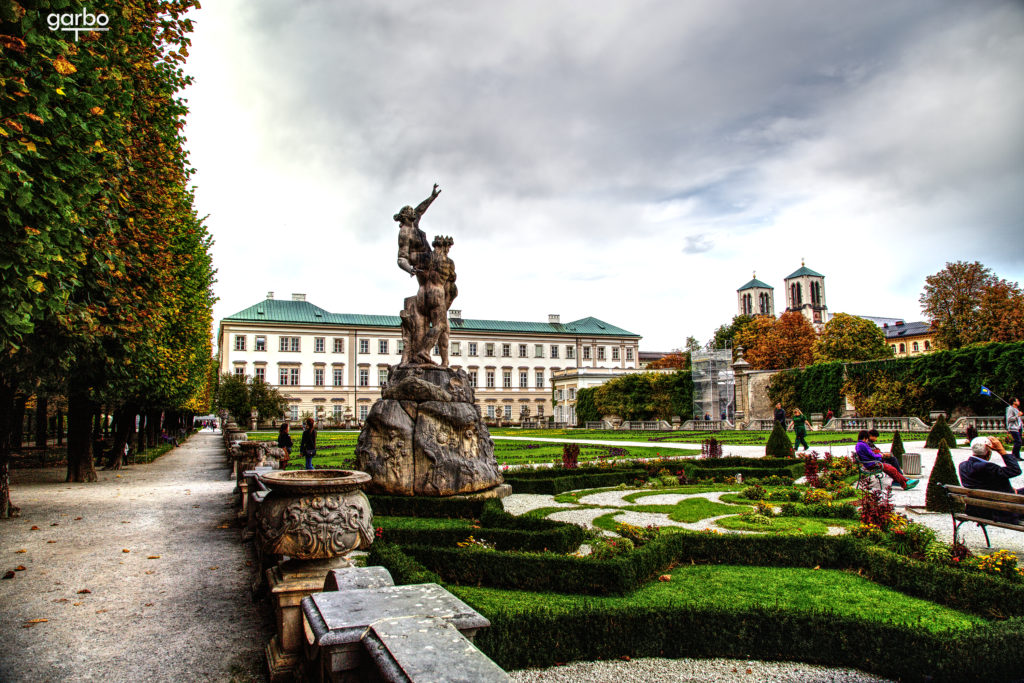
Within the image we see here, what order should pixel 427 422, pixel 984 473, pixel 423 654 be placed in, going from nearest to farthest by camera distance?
pixel 423 654 → pixel 984 473 → pixel 427 422

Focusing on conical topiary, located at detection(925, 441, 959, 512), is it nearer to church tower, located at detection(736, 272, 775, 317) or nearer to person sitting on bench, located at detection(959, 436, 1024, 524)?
person sitting on bench, located at detection(959, 436, 1024, 524)

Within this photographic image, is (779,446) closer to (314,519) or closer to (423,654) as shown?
(314,519)

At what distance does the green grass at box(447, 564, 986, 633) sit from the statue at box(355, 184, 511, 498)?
3729 millimetres

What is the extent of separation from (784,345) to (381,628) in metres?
52.2

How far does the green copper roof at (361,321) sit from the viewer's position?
2282 inches

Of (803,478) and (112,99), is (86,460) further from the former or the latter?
(803,478)

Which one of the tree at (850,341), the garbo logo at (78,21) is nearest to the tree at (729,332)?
the tree at (850,341)

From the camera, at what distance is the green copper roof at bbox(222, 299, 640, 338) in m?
58.0

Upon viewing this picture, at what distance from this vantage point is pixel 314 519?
13.3 feet

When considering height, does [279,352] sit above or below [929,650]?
above

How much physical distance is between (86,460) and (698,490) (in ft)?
46.2

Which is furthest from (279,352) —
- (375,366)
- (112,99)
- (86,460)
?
(112,99)

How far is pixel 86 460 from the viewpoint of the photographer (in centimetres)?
1441

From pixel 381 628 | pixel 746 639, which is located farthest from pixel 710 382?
pixel 381 628
